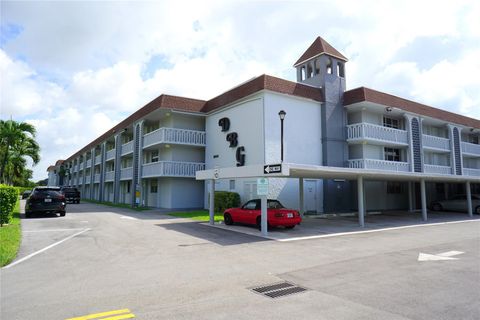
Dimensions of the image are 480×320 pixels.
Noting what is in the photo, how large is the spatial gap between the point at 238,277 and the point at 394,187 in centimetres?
2653

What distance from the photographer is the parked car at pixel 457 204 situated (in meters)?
26.5

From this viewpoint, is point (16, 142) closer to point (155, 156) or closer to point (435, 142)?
point (155, 156)

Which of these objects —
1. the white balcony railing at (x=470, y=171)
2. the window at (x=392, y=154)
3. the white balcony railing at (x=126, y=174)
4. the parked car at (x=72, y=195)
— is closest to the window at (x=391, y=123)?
the window at (x=392, y=154)

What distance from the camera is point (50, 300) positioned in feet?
18.3

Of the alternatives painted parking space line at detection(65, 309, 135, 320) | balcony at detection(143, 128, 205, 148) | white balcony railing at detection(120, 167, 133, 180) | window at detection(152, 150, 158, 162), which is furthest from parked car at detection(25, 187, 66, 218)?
painted parking space line at detection(65, 309, 135, 320)

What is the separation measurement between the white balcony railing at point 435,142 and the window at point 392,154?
2.93 metres

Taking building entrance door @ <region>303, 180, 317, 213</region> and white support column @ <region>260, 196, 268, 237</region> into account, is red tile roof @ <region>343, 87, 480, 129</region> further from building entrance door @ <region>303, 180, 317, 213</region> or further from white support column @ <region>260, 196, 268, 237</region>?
white support column @ <region>260, 196, 268, 237</region>

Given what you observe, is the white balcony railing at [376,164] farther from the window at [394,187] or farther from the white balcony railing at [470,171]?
the white balcony railing at [470,171]

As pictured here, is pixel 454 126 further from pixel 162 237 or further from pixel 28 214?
pixel 28 214

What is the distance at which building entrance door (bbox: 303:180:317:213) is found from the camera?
23.6 m

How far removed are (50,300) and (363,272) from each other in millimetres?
6237

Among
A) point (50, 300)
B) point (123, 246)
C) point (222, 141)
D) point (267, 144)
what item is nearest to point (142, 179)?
point (222, 141)

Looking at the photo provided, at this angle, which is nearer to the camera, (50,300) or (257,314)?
(257,314)

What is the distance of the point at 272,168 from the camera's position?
13.2 metres
